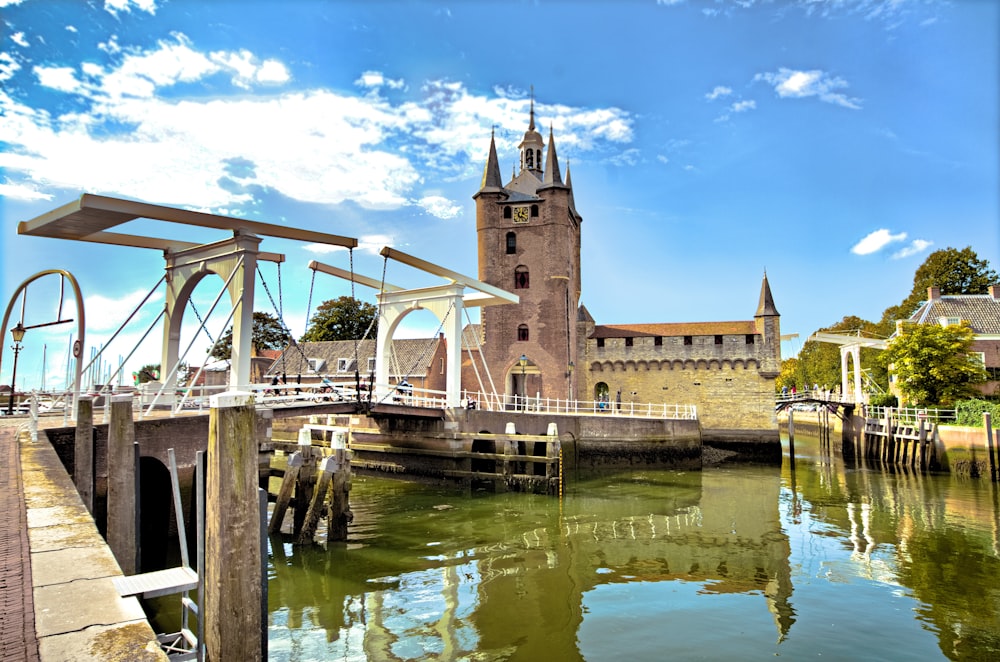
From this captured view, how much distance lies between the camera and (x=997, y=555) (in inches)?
449

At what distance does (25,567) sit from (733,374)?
30.3 meters

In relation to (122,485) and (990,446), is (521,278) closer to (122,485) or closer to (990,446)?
(990,446)

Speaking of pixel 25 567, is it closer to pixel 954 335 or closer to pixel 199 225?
pixel 199 225

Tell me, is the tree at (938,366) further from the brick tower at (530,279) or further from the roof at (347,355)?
the roof at (347,355)

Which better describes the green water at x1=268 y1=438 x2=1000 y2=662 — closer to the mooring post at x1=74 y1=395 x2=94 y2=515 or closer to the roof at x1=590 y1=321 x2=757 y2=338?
the mooring post at x1=74 y1=395 x2=94 y2=515

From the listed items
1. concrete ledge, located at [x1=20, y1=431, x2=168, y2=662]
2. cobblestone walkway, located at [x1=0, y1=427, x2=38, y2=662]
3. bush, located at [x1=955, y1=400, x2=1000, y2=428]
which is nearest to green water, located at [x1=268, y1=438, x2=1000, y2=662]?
concrete ledge, located at [x1=20, y1=431, x2=168, y2=662]

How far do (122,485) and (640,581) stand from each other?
7.98 meters

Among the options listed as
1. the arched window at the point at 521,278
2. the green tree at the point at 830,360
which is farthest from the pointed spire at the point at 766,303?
the green tree at the point at 830,360

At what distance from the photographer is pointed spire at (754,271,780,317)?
29953mm

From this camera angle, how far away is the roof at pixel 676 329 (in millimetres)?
30547

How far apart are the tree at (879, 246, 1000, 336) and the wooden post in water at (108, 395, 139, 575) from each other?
45.2 metres

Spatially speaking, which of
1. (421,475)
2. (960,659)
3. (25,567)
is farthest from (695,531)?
(25,567)

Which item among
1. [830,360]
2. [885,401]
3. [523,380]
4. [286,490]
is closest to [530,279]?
[523,380]

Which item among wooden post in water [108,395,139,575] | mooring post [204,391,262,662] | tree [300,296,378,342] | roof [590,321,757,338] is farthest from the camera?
tree [300,296,378,342]
